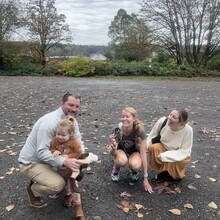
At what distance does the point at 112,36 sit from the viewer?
53906 millimetres

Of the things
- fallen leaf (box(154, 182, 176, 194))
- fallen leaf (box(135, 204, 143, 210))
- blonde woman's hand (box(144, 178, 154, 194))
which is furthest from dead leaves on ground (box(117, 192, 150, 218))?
fallen leaf (box(154, 182, 176, 194))

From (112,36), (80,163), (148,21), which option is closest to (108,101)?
(80,163)

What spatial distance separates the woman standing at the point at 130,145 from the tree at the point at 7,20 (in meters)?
23.8

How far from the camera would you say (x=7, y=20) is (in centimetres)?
2662

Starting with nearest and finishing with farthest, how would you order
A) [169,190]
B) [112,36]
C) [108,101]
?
[169,190], [108,101], [112,36]

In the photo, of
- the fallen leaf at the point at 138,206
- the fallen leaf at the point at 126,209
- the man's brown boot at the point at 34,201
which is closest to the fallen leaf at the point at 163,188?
the fallen leaf at the point at 138,206

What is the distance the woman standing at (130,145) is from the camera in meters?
4.03

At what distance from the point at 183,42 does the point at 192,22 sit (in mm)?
1905

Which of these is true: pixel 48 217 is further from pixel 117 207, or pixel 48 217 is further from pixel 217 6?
pixel 217 6

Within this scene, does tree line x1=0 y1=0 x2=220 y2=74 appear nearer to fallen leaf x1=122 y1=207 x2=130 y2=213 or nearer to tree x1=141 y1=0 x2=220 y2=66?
tree x1=141 y1=0 x2=220 y2=66

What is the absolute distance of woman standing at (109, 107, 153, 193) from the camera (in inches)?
159

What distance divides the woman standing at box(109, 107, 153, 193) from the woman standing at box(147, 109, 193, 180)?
0.80 feet

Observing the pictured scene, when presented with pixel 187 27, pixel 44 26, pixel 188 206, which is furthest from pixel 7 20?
pixel 188 206

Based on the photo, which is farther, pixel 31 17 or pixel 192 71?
pixel 31 17
